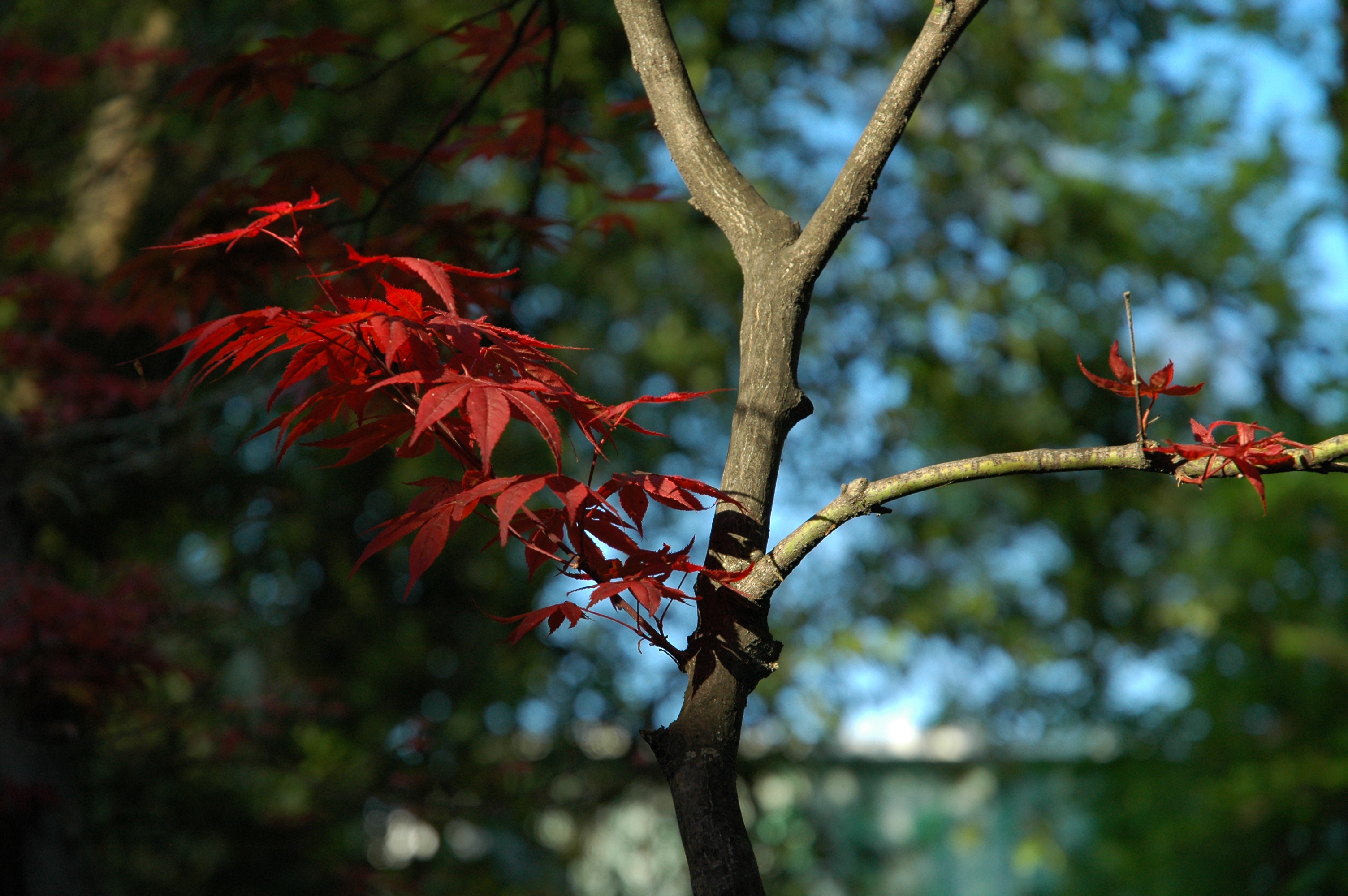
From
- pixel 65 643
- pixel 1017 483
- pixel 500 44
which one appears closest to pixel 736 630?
pixel 500 44

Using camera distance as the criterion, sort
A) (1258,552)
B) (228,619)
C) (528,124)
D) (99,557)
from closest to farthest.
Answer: (528,124)
(228,619)
(1258,552)
(99,557)

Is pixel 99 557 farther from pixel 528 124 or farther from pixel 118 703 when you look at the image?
pixel 528 124

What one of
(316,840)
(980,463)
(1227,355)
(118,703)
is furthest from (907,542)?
(980,463)

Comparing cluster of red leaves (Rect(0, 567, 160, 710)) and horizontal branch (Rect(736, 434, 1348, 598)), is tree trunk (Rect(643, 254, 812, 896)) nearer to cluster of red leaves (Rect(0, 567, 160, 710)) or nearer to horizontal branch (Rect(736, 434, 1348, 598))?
horizontal branch (Rect(736, 434, 1348, 598))

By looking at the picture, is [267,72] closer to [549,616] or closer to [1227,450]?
[549,616]

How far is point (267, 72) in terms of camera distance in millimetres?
1700

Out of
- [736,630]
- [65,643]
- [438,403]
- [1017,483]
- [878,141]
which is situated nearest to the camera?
[438,403]

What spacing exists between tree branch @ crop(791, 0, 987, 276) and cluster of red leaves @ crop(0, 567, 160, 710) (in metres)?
1.80

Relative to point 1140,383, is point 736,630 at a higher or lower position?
lower

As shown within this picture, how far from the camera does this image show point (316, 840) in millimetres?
3861

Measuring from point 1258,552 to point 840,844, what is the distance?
2.13 m

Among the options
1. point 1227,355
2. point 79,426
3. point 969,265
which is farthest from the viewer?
point 1227,355

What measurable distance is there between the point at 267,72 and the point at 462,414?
1.05 m

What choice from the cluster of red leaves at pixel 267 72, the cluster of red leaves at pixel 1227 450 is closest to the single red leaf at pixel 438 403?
the cluster of red leaves at pixel 1227 450
